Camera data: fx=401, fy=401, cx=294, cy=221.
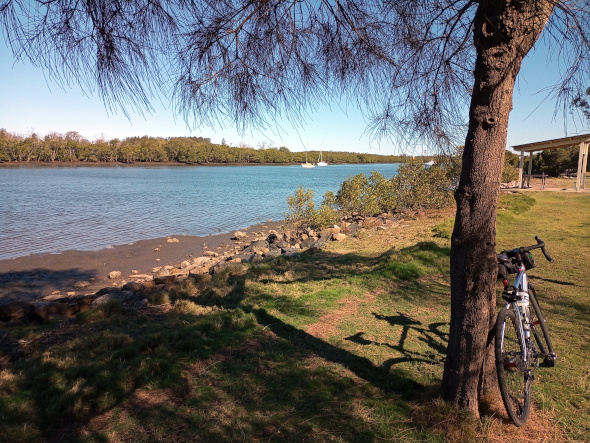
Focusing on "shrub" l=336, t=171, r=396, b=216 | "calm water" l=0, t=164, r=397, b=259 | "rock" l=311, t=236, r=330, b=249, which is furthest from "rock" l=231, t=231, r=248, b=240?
"rock" l=311, t=236, r=330, b=249

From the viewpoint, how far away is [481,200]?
116 inches

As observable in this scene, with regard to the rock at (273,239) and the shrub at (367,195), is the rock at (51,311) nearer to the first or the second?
the rock at (273,239)

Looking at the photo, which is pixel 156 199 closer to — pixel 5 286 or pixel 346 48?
pixel 5 286

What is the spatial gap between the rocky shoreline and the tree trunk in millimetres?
5724

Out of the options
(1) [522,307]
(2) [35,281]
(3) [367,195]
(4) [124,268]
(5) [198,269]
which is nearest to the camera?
Result: (1) [522,307]

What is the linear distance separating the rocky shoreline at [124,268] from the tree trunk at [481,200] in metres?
5.72

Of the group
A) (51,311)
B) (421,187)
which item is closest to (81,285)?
(51,311)

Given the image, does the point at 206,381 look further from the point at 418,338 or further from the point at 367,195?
the point at 367,195

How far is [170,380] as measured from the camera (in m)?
3.84

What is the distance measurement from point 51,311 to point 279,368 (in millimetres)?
6061

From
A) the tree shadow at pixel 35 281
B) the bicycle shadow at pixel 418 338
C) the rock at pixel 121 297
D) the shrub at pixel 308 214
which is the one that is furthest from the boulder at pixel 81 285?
the bicycle shadow at pixel 418 338

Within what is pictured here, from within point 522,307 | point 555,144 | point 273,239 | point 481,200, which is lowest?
point 273,239

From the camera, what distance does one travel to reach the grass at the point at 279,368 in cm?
308

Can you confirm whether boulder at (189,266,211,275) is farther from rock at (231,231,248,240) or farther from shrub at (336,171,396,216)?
A: shrub at (336,171,396,216)
